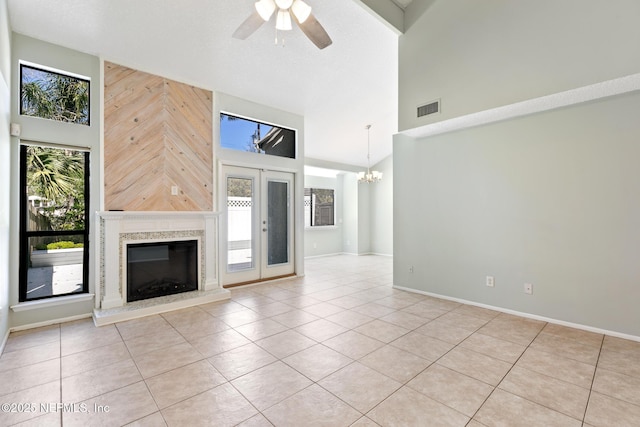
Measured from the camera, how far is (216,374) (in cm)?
234

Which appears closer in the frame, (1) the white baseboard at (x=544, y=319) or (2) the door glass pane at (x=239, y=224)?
(1) the white baseboard at (x=544, y=319)

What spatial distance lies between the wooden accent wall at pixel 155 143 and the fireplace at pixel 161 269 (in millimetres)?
563

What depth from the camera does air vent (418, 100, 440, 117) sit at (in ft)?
13.0

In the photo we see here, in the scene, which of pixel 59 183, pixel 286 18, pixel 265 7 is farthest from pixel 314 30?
pixel 59 183

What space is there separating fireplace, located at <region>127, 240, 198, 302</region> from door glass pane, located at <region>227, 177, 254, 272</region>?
0.71m

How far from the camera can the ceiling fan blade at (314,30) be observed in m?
2.76

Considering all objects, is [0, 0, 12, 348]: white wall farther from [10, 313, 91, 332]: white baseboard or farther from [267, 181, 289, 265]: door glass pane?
[267, 181, 289, 265]: door glass pane

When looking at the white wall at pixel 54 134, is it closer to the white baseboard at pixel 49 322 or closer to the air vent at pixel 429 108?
the white baseboard at pixel 49 322

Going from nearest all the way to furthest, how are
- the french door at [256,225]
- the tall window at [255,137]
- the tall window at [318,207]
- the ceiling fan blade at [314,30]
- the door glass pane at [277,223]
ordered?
the ceiling fan blade at [314,30] → the tall window at [255,137] → the french door at [256,225] → the door glass pane at [277,223] → the tall window at [318,207]

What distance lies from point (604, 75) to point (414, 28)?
241cm

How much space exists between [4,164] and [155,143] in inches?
61.2

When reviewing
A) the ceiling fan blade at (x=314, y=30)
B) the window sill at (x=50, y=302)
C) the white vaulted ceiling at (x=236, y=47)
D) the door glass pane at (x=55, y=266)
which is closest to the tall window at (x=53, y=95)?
the white vaulted ceiling at (x=236, y=47)

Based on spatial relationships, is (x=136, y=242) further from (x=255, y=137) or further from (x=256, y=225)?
(x=255, y=137)

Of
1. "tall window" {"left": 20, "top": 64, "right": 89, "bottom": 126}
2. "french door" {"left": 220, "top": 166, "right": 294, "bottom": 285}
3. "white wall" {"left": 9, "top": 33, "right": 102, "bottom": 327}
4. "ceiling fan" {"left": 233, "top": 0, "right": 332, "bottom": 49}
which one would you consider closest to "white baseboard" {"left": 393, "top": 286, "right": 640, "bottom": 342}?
"french door" {"left": 220, "top": 166, "right": 294, "bottom": 285}
